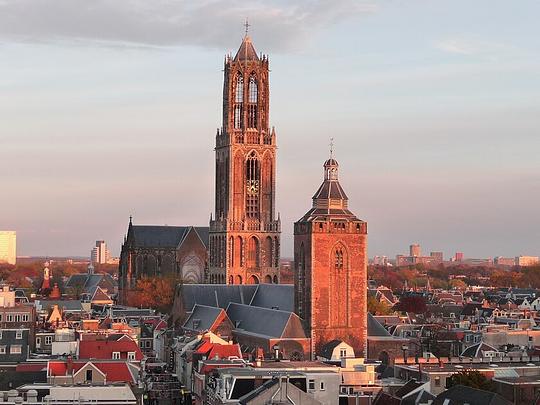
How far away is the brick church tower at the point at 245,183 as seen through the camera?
164 m

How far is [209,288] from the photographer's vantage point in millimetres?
145875

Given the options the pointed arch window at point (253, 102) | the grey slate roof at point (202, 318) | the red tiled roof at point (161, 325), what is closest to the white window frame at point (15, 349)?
the grey slate roof at point (202, 318)

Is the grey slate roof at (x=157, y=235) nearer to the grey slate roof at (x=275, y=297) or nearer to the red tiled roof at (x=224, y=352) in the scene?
the grey slate roof at (x=275, y=297)

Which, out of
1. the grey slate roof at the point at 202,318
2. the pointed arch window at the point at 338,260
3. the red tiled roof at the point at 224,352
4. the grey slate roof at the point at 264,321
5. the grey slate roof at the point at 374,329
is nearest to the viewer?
the red tiled roof at the point at 224,352

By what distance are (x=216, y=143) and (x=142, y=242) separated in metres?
32.8

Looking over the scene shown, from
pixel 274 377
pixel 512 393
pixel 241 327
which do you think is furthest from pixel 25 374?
pixel 241 327

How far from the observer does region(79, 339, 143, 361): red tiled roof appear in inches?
3871

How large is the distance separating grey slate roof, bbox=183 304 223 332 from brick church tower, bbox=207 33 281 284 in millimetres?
23601

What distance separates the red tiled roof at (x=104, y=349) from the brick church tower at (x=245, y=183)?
60.9 metres

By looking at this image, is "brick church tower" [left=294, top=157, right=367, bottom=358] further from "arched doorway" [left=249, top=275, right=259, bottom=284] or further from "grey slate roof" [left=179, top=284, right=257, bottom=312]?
A: "arched doorway" [left=249, top=275, right=259, bottom=284]

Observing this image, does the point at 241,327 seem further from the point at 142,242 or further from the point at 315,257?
the point at 142,242

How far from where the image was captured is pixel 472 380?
8194 cm

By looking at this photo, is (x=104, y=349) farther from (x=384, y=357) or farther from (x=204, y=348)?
(x=384, y=357)

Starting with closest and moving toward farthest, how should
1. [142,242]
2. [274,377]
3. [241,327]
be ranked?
[274,377] → [241,327] → [142,242]
